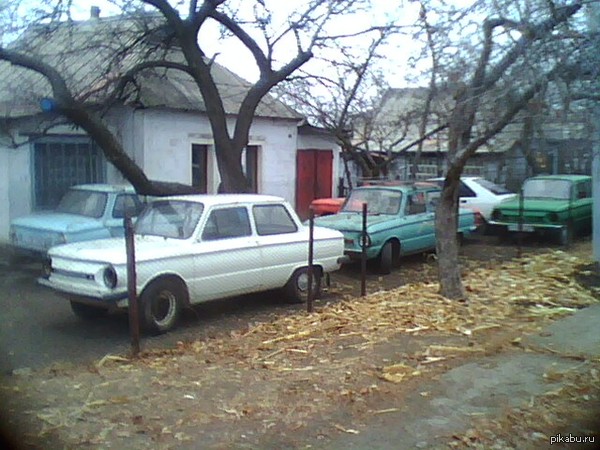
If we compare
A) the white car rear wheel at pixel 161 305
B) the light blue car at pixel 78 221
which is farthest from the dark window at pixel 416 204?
the white car rear wheel at pixel 161 305

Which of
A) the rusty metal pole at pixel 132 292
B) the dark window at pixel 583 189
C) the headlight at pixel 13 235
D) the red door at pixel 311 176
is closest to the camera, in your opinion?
the rusty metal pole at pixel 132 292

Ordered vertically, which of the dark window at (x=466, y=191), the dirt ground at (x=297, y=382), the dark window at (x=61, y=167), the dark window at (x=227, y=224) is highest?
the dark window at (x=61, y=167)

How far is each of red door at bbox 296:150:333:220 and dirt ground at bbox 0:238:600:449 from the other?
10.3m

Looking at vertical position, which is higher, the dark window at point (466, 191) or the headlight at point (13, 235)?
the dark window at point (466, 191)

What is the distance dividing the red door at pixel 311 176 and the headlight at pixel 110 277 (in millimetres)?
11863

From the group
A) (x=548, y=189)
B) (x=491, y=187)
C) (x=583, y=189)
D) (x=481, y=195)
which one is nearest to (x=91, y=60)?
(x=481, y=195)

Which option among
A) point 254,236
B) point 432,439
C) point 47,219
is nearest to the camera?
point 432,439

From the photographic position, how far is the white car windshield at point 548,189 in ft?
54.7

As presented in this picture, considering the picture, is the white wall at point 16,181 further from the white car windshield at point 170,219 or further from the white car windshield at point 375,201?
the white car windshield at point 375,201

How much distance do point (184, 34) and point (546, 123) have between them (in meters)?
6.41

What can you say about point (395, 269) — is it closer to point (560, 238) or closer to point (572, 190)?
point (560, 238)

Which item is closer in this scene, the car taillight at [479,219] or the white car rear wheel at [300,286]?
the white car rear wheel at [300,286]

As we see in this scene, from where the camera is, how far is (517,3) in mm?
8203

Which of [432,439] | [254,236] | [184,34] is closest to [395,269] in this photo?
[254,236]
